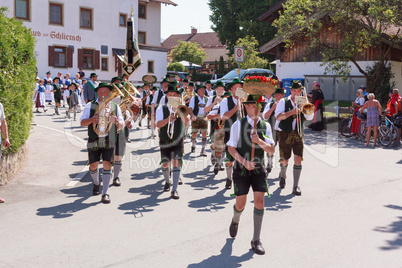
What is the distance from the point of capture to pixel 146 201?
25.8ft

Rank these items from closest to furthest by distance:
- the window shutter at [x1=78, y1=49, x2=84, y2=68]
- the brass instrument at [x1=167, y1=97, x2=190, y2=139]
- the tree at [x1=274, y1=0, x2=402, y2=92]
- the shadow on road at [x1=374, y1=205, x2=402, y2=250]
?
1. the shadow on road at [x1=374, y1=205, x2=402, y2=250]
2. the brass instrument at [x1=167, y1=97, x2=190, y2=139]
3. the tree at [x1=274, y1=0, x2=402, y2=92]
4. the window shutter at [x1=78, y1=49, x2=84, y2=68]

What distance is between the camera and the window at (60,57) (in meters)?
37.1

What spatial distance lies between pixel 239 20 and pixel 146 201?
45.6 metres

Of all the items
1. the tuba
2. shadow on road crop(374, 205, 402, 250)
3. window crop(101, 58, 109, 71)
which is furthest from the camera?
window crop(101, 58, 109, 71)

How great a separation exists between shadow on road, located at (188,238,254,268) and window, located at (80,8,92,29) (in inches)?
1431

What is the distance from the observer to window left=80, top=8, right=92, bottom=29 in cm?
3882

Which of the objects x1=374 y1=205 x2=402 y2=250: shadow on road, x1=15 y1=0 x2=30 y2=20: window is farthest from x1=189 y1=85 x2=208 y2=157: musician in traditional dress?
x1=15 y1=0 x2=30 y2=20: window

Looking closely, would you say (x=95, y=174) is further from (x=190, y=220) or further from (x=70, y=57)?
(x=70, y=57)

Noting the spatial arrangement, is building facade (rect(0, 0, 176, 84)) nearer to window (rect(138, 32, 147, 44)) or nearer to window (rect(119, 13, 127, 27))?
window (rect(119, 13, 127, 27))

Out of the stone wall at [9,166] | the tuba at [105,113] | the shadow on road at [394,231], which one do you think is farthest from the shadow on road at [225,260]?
the stone wall at [9,166]

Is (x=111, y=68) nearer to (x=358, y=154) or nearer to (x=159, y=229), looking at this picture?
(x=358, y=154)

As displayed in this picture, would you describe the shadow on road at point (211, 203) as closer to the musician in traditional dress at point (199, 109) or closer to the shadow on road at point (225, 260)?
the shadow on road at point (225, 260)

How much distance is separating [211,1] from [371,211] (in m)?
50.1

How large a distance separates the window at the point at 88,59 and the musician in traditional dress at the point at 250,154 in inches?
1382
